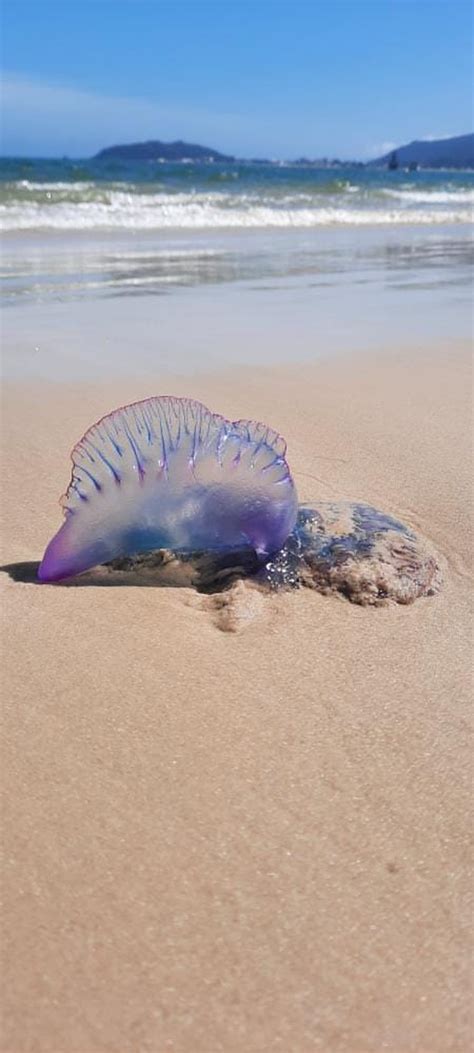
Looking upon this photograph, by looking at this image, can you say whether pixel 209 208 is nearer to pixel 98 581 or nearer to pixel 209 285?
pixel 209 285

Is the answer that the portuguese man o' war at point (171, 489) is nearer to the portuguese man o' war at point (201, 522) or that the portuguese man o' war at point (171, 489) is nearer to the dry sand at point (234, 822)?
the portuguese man o' war at point (201, 522)

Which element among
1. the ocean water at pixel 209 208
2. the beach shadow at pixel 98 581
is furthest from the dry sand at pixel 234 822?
the ocean water at pixel 209 208

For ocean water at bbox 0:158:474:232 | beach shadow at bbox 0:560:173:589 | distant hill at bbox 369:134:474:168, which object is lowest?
beach shadow at bbox 0:560:173:589

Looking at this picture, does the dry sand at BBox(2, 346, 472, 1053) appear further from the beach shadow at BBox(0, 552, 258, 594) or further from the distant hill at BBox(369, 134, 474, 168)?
the distant hill at BBox(369, 134, 474, 168)

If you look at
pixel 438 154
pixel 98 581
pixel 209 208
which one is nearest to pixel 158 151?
pixel 438 154

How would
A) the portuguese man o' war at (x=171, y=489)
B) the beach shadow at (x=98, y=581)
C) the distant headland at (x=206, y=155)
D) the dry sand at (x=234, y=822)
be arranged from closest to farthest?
the dry sand at (x=234, y=822), the portuguese man o' war at (x=171, y=489), the beach shadow at (x=98, y=581), the distant headland at (x=206, y=155)

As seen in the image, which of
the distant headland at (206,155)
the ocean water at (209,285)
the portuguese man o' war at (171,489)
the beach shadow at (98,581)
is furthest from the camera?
the distant headland at (206,155)

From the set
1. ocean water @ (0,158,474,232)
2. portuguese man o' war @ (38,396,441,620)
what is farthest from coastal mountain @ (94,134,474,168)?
portuguese man o' war @ (38,396,441,620)
